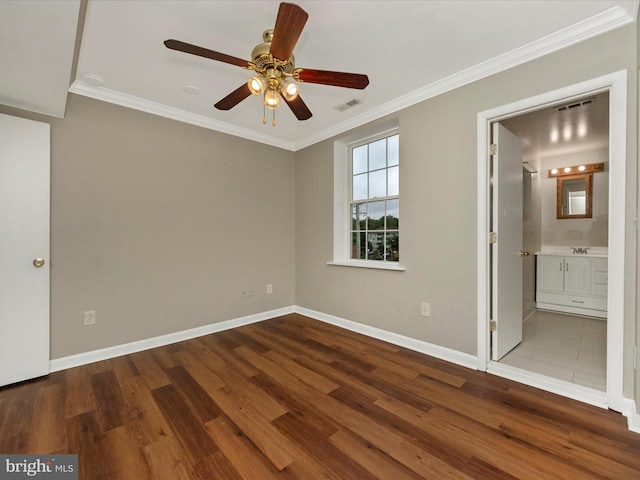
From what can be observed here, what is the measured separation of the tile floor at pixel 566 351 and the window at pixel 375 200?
60.2 inches

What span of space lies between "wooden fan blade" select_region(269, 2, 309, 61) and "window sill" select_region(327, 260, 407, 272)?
216cm

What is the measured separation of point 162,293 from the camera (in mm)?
2973

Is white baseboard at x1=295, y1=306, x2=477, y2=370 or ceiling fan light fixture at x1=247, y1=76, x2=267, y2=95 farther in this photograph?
white baseboard at x1=295, y1=306, x2=477, y2=370

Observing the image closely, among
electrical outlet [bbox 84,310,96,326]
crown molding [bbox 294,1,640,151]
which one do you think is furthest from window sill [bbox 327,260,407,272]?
electrical outlet [bbox 84,310,96,326]

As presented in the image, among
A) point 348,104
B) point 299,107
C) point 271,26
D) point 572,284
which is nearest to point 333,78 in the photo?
point 299,107

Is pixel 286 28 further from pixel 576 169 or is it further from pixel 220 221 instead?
pixel 576 169

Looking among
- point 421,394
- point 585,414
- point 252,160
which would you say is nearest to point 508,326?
point 585,414

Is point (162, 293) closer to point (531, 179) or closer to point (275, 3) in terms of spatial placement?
point (275, 3)

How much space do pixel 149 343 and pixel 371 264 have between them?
259 cm

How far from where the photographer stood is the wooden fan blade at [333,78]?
170cm

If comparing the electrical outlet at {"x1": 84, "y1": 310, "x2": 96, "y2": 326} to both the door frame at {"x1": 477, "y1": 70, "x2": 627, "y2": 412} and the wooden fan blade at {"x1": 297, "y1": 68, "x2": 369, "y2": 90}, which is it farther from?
the door frame at {"x1": 477, "y1": 70, "x2": 627, "y2": 412}

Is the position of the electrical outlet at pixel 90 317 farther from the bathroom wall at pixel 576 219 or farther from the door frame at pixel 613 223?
the bathroom wall at pixel 576 219

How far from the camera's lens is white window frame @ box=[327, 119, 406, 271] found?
11.5ft

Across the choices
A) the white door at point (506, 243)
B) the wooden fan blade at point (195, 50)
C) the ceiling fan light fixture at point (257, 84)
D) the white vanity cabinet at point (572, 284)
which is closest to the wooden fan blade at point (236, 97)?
the ceiling fan light fixture at point (257, 84)
